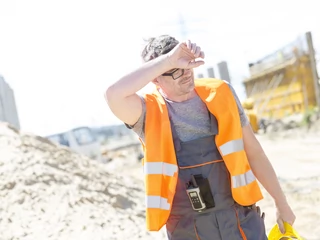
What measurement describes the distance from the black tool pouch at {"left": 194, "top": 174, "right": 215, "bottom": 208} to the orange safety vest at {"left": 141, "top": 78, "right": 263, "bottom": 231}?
0.10m

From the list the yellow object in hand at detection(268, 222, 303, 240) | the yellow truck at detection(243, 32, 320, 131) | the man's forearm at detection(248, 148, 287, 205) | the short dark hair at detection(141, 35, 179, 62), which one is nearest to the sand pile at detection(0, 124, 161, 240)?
the yellow object in hand at detection(268, 222, 303, 240)

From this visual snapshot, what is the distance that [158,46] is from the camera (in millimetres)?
2025

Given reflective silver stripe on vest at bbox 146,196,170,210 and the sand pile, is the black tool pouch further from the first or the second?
the sand pile

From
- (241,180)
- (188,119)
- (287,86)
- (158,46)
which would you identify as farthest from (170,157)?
(287,86)

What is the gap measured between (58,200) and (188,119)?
3.13 m

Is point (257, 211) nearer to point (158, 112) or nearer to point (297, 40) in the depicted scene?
point (158, 112)

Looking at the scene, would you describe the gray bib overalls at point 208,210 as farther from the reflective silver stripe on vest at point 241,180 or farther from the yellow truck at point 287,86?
the yellow truck at point 287,86

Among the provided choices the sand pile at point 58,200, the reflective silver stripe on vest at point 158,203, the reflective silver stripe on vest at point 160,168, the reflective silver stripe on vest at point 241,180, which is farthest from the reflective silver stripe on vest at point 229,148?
the sand pile at point 58,200

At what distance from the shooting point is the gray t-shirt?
209 cm

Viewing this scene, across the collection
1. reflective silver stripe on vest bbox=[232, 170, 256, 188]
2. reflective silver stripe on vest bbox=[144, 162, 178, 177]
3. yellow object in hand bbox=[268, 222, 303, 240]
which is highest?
reflective silver stripe on vest bbox=[144, 162, 178, 177]

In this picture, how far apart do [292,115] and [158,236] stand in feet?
50.7

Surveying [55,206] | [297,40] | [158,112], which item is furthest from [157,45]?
[297,40]

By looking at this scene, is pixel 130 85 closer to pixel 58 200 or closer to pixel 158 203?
pixel 158 203

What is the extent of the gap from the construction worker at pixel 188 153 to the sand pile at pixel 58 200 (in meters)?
2.41
